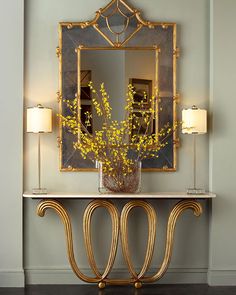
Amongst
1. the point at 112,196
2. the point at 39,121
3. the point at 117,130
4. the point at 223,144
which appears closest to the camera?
the point at 112,196

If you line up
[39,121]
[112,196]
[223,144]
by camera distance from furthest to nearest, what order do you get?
[223,144] < [39,121] < [112,196]

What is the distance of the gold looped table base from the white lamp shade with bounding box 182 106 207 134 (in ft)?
2.05

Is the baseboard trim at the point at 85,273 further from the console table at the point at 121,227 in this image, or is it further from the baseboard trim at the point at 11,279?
the console table at the point at 121,227

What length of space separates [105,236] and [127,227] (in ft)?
0.73

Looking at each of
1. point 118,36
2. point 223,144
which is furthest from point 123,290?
point 118,36

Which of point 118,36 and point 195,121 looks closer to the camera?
point 195,121

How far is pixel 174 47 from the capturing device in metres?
5.17

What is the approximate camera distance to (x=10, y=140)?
16.7 ft

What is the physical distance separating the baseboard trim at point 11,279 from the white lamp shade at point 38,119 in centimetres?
130

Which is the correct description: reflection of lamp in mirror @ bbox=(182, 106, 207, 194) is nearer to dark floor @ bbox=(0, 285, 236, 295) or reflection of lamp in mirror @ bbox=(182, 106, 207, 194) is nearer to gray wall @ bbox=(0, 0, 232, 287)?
gray wall @ bbox=(0, 0, 232, 287)

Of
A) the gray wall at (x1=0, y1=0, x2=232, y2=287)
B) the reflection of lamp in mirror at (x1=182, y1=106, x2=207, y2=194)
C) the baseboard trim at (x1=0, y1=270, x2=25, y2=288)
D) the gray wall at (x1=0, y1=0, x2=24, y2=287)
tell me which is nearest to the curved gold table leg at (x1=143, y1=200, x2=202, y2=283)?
the reflection of lamp in mirror at (x1=182, y1=106, x2=207, y2=194)

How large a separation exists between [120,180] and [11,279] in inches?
52.7

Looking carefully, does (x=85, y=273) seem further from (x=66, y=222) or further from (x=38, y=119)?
(x=38, y=119)

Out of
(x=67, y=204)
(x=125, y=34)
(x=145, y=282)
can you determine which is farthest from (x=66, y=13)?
(x=145, y=282)
